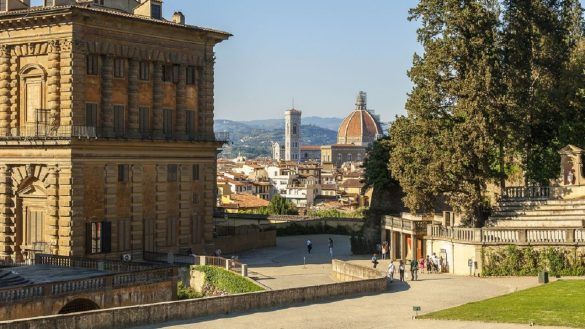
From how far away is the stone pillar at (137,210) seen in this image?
198 feet

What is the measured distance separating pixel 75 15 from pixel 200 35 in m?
11.3

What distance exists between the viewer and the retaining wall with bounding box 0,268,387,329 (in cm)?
3553

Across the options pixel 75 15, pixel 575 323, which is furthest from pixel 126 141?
pixel 575 323

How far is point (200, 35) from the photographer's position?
6600 cm

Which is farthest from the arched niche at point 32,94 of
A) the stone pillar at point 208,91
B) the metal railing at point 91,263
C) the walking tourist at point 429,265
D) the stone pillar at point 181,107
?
the walking tourist at point 429,265

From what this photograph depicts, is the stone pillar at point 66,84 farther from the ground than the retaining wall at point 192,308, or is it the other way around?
the stone pillar at point 66,84

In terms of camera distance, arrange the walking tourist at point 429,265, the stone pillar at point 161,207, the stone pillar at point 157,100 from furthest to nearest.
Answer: the stone pillar at point 157,100 → the stone pillar at point 161,207 → the walking tourist at point 429,265

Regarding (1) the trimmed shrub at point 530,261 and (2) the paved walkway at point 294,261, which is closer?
(1) the trimmed shrub at point 530,261

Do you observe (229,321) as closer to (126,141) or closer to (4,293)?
(4,293)

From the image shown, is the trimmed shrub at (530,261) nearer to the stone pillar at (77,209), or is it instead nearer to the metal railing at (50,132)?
the stone pillar at (77,209)

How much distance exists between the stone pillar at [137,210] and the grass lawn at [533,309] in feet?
79.3

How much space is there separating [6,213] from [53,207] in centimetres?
453

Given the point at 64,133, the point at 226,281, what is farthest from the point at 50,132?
the point at 226,281

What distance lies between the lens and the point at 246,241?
239 ft
